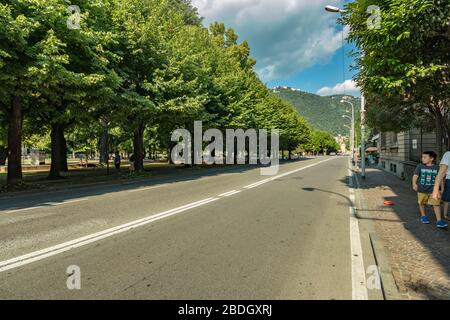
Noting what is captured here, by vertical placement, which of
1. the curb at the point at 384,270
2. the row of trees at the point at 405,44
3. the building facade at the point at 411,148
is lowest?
the curb at the point at 384,270

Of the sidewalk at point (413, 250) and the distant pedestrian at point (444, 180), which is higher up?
the distant pedestrian at point (444, 180)

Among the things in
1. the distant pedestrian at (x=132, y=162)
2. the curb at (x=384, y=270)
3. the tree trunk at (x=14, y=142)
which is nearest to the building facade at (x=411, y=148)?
the curb at (x=384, y=270)

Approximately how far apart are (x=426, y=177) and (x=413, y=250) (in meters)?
2.36

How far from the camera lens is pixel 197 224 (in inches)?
269

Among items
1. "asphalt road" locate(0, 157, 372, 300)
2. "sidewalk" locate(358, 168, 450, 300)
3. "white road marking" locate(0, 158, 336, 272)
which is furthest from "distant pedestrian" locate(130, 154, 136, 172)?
"sidewalk" locate(358, 168, 450, 300)

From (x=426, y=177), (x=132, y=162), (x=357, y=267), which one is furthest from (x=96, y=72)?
(x=357, y=267)

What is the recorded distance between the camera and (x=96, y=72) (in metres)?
14.4

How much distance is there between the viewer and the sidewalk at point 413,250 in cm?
364

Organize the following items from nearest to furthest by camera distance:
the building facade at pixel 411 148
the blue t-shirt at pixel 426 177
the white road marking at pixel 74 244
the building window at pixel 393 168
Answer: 1. the white road marking at pixel 74 244
2. the blue t-shirt at pixel 426 177
3. the building facade at pixel 411 148
4. the building window at pixel 393 168

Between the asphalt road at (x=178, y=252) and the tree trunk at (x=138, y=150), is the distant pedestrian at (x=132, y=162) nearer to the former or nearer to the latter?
the tree trunk at (x=138, y=150)

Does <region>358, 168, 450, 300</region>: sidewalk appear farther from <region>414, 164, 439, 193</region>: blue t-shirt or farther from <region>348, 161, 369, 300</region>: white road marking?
<region>414, 164, 439, 193</region>: blue t-shirt

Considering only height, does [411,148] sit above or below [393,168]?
above

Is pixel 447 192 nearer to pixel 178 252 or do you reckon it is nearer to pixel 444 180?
pixel 444 180

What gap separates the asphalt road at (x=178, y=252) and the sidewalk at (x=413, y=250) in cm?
64
